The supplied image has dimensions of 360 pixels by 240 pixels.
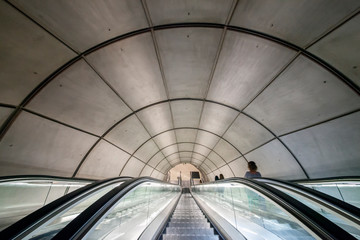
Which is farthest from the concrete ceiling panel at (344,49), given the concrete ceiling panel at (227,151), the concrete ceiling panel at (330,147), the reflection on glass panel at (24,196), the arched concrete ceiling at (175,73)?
the reflection on glass panel at (24,196)

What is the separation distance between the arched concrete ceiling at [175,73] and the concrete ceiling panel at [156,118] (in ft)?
0.63

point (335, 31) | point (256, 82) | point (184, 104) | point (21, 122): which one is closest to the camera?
point (335, 31)

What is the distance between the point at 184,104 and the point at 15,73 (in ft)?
16.2

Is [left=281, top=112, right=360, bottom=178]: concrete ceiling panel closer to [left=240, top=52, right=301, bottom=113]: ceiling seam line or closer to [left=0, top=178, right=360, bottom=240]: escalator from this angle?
[left=240, top=52, right=301, bottom=113]: ceiling seam line

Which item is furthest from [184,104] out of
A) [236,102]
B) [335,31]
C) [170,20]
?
[335,31]

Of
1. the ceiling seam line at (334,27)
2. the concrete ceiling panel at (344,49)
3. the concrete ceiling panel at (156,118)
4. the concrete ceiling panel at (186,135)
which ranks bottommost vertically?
the concrete ceiling panel at (344,49)

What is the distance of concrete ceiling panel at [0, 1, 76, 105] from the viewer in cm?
249

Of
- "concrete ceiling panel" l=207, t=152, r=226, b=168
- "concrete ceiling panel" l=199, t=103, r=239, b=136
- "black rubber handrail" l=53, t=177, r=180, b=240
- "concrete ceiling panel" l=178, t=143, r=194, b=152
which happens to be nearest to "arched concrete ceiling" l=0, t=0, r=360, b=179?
"concrete ceiling panel" l=199, t=103, r=239, b=136

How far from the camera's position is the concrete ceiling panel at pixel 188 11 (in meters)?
2.87

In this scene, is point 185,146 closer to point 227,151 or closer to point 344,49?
point 227,151

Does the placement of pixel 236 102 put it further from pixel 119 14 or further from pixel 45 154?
pixel 45 154

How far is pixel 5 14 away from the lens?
7.75 ft

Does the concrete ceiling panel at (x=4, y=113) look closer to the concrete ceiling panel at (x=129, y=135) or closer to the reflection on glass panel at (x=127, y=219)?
the concrete ceiling panel at (x=129, y=135)

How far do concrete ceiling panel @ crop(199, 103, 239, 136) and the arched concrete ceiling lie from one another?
140 mm
